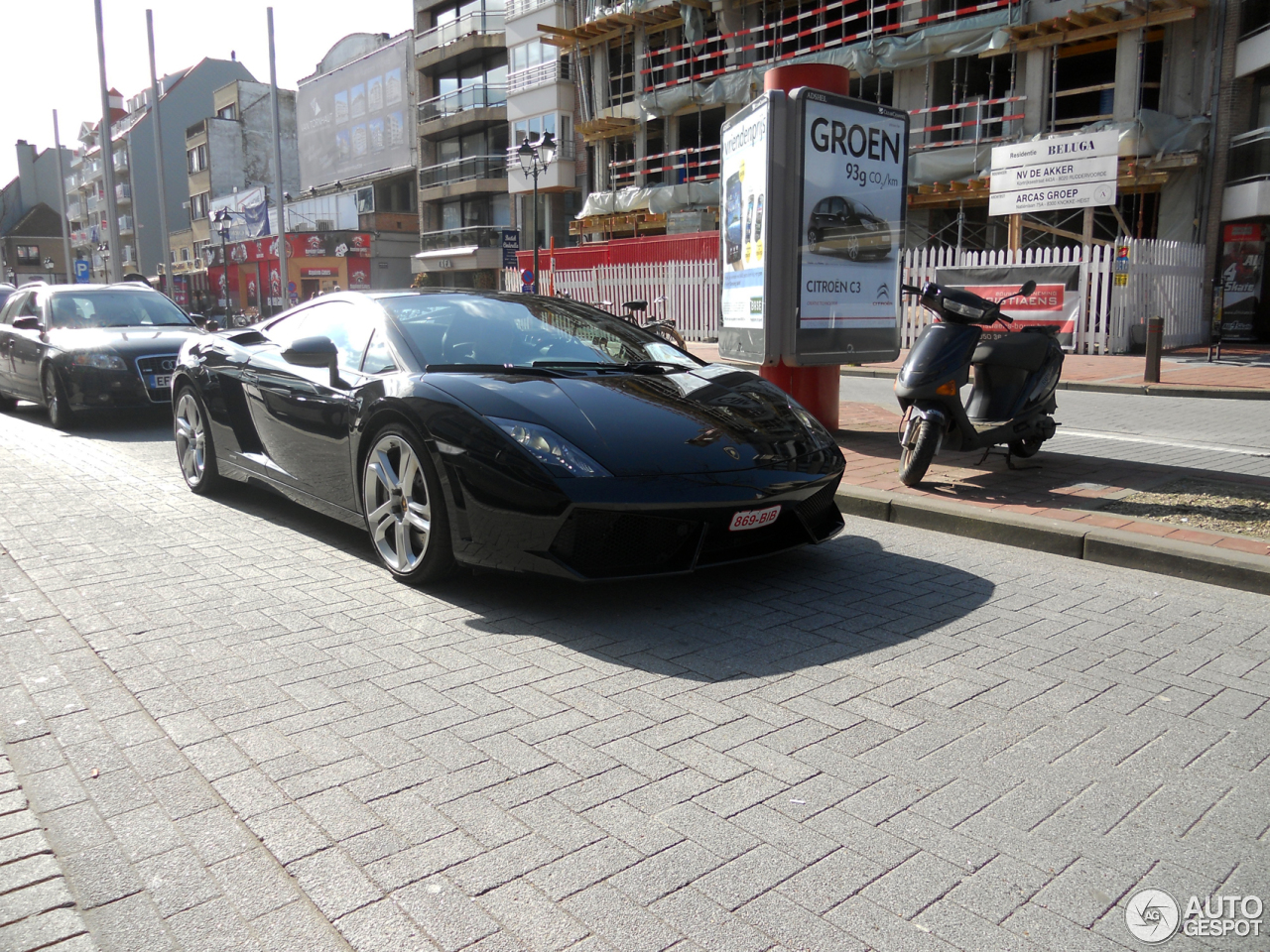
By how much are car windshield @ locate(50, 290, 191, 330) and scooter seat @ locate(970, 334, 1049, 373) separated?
8.69m

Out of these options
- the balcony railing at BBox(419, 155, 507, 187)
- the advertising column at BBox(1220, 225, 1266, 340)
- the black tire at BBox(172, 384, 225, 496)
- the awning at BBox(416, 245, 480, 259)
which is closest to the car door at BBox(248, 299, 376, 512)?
the black tire at BBox(172, 384, 225, 496)

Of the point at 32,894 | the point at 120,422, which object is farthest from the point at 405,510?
the point at 120,422

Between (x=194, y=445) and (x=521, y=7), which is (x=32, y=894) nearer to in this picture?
(x=194, y=445)

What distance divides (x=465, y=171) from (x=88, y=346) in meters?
38.6

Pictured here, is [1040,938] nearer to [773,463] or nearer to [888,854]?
[888,854]

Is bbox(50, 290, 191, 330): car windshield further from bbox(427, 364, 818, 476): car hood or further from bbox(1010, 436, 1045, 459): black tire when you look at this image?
bbox(1010, 436, 1045, 459): black tire

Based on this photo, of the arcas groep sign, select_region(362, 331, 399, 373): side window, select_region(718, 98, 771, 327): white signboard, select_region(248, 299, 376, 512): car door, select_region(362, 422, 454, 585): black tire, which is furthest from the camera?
select_region(718, 98, 771, 327): white signboard

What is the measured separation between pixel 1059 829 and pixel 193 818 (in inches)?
85.5

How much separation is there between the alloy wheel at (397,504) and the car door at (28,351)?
24.8 ft

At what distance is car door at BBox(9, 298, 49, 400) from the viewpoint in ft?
35.0

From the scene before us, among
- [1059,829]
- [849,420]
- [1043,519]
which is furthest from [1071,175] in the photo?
[1059,829]

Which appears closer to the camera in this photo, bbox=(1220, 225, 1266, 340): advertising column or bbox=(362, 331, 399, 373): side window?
bbox=(362, 331, 399, 373): side window

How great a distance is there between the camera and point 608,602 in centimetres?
434

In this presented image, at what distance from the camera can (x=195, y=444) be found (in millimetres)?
6762
